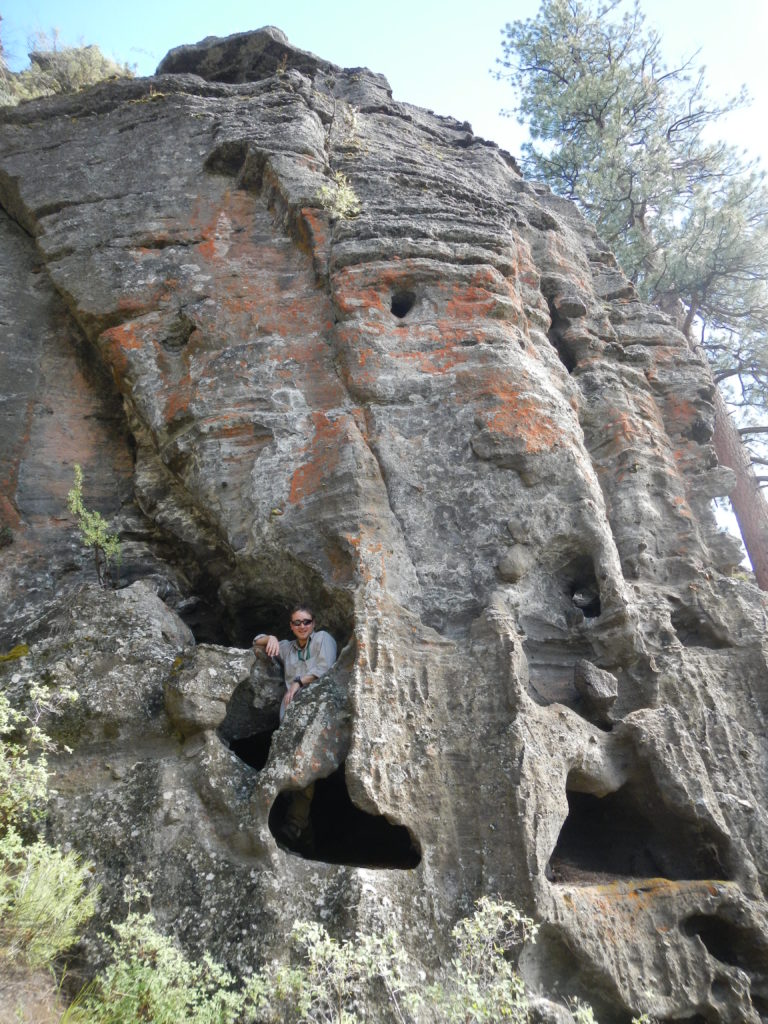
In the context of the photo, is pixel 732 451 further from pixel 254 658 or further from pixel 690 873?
pixel 254 658

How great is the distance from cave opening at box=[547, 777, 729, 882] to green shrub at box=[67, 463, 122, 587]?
409 centimetres

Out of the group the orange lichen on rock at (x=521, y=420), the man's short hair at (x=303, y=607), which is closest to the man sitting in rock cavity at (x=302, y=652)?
the man's short hair at (x=303, y=607)

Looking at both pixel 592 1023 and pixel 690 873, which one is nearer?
pixel 592 1023

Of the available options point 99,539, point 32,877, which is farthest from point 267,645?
point 32,877

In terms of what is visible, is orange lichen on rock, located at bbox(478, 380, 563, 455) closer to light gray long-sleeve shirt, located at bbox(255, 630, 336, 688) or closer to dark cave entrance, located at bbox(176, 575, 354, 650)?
dark cave entrance, located at bbox(176, 575, 354, 650)

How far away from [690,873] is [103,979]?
366 centimetres

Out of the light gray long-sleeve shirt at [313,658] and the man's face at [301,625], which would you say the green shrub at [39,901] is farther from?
the man's face at [301,625]

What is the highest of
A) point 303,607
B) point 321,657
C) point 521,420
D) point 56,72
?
point 56,72

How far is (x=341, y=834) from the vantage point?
18.9 ft

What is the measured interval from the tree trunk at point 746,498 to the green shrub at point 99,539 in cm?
808

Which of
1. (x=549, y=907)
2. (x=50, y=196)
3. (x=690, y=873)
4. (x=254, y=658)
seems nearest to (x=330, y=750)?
(x=254, y=658)

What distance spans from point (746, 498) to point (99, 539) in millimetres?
8975

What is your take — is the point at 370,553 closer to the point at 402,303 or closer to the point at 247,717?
the point at 247,717

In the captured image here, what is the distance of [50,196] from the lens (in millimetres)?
8664
